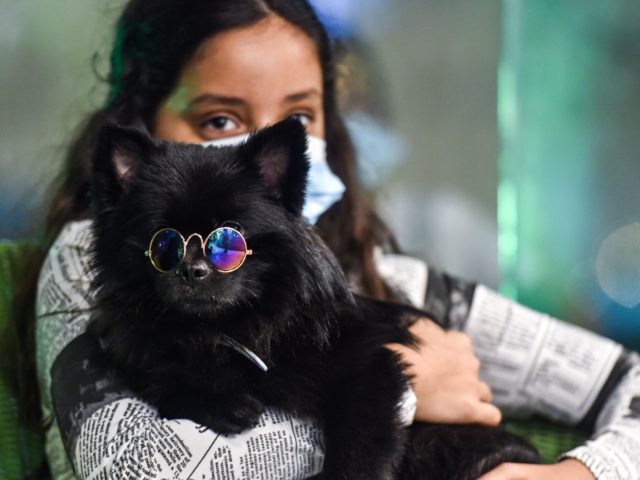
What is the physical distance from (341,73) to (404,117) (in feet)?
5.63

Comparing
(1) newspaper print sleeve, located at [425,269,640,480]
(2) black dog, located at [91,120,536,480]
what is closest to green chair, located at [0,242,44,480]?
(2) black dog, located at [91,120,536,480]

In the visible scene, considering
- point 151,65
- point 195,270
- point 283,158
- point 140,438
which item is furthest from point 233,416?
point 151,65

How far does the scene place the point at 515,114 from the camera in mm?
4090

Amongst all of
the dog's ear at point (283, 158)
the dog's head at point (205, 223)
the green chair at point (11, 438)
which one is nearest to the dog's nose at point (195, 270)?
the dog's head at point (205, 223)

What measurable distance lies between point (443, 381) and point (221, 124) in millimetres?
888

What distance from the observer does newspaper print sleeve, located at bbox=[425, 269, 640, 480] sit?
7.29 feet

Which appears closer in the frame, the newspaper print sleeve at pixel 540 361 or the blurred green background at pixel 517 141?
the newspaper print sleeve at pixel 540 361

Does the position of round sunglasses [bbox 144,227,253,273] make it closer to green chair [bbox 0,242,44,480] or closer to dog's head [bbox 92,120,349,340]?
dog's head [bbox 92,120,349,340]

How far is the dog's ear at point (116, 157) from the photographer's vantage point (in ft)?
4.74

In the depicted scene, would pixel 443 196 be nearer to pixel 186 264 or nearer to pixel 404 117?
pixel 404 117

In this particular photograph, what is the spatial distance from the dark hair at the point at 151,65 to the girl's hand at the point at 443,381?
324 millimetres

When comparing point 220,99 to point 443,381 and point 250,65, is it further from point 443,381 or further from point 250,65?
point 443,381

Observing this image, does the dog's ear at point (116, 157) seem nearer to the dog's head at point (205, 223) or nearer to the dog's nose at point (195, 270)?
the dog's head at point (205, 223)

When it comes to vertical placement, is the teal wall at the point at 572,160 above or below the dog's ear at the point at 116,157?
below
